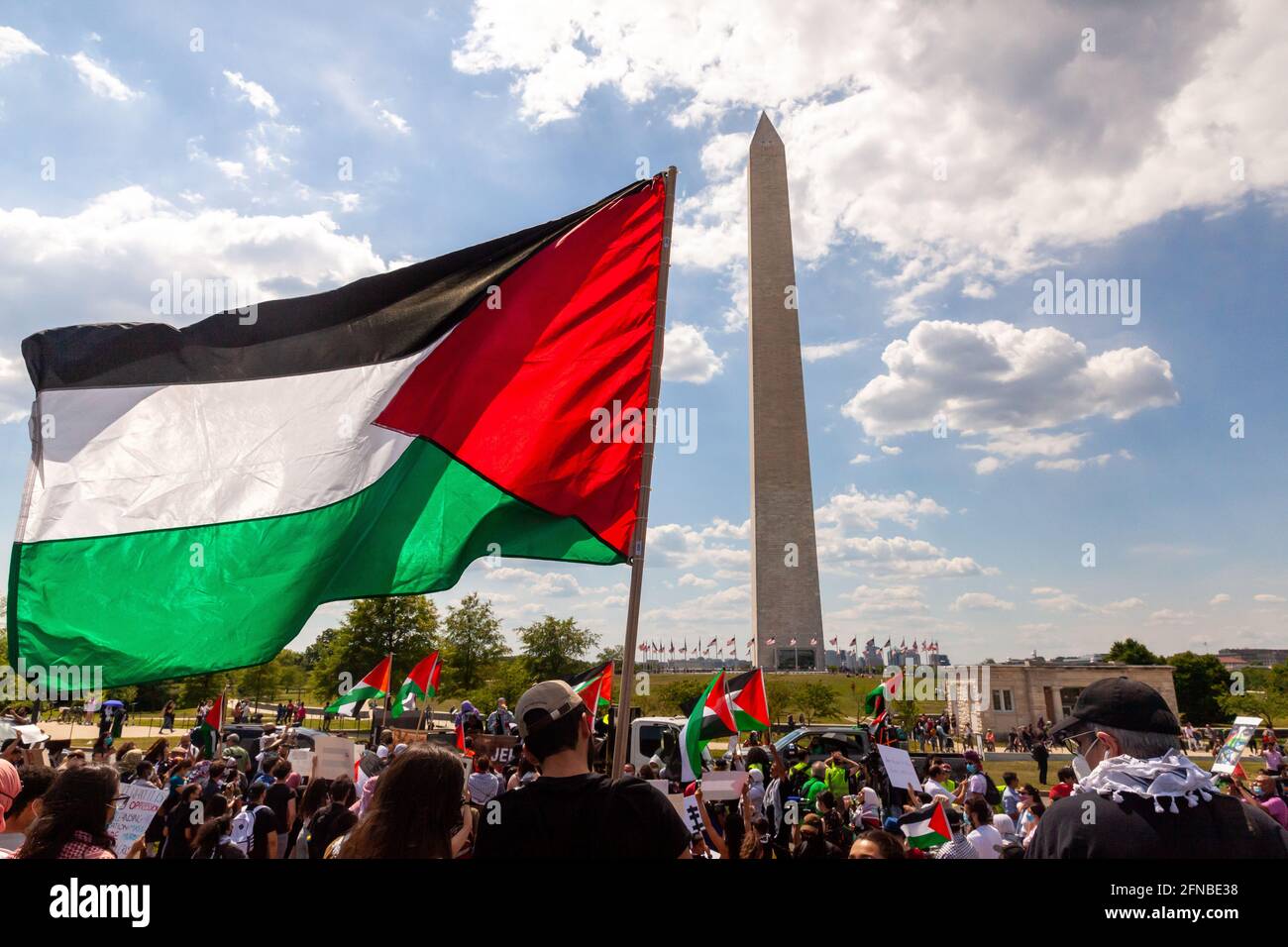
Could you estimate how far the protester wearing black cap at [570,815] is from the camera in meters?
2.43

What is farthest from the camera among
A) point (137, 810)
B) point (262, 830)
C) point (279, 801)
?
point (279, 801)

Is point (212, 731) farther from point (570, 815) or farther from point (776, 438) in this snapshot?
point (776, 438)

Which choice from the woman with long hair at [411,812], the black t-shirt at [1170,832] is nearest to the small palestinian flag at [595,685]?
the woman with long hair at [411,812]

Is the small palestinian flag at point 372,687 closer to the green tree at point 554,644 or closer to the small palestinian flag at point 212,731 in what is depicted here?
the small palestinian flag at point 212,731

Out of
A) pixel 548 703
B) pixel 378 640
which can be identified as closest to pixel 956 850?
pixel 548 703

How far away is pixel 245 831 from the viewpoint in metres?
7.12

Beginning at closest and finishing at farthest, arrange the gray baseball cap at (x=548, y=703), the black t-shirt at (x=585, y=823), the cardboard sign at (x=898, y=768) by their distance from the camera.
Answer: the black t-shirt at (x=585, y=823)
the gray baseball cap at (x=548, y=703)
the cardboard sign at (x=898, y=768)

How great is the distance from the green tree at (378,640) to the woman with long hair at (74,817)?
1815 inches

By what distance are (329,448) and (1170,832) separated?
4.48 m

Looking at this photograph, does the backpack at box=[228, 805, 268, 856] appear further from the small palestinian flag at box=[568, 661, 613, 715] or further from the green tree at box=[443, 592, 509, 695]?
the green tree at box=[443, 592, 509, 695]
